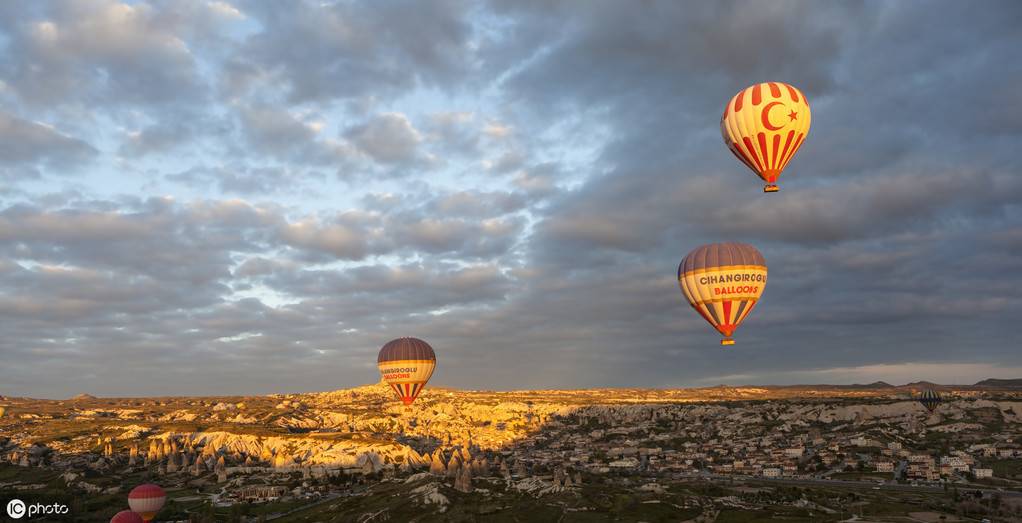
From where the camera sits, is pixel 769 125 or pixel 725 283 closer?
pixel 769 125

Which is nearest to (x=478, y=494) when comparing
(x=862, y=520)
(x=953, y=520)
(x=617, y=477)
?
(x=617, y=477)

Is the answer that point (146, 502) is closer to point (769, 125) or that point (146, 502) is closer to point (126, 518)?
point (126, 518)

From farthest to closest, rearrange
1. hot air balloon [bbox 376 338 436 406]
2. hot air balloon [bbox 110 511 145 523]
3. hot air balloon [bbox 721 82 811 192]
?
hot air balloon [bbox 376 338 436 406] → hot air balloon [bbox 110 511 145 523] → hot air balloon [bbox 721 82 811 192]

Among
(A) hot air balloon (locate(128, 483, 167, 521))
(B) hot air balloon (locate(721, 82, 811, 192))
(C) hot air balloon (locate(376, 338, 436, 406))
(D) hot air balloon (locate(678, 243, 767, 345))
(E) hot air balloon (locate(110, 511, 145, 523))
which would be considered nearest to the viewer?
(B) hot air balloon (locate(721, 82, 811, 192))

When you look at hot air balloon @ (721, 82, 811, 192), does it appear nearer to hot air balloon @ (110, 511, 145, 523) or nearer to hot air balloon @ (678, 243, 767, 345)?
hot air balloon @ (678, 243, 767, 345)

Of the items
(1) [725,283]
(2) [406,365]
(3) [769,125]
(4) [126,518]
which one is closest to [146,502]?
(4) [126,518]

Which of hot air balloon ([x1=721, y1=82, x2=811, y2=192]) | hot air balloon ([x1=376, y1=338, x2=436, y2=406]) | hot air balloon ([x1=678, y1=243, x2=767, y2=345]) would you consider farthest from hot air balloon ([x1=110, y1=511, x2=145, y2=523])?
hot air balloon ([x1=721, y1=82, x2=811, y2=192])
